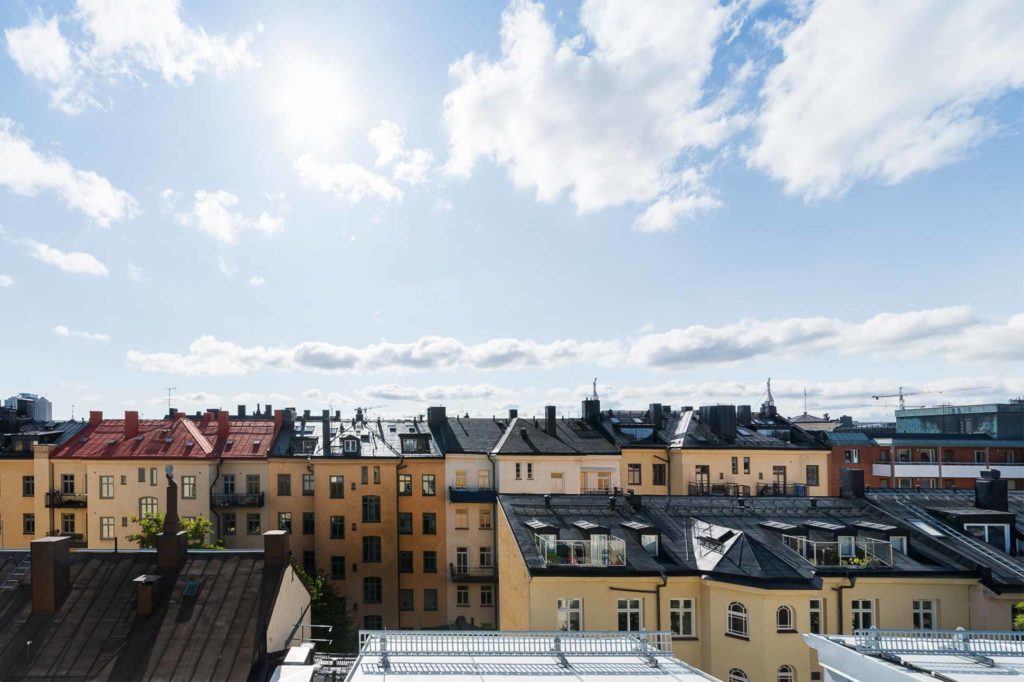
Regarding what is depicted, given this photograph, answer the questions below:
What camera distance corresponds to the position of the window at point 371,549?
36.8m

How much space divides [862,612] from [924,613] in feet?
7.40

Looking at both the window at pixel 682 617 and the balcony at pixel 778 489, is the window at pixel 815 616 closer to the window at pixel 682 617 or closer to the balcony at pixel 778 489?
the window at pixel 682 617

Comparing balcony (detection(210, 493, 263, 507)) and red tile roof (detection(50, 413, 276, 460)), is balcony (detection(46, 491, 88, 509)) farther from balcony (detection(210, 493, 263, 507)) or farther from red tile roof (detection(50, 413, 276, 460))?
balcony (detection(210, 493, 263, 507))

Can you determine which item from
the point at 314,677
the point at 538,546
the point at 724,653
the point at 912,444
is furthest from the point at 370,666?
the point at 912,444

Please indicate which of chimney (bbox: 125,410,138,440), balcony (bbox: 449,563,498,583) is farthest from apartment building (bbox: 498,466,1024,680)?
chimney (bbox: 125,410,138,440)

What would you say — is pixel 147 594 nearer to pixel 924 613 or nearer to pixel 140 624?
pixel 140 624

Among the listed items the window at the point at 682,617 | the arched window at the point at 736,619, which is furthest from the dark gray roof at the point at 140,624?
the arched window at the point at 736,619

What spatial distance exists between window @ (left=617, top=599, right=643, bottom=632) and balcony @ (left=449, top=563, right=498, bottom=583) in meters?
18.6

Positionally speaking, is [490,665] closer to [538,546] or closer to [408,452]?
[538,546]

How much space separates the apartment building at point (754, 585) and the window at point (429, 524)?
16.6 m

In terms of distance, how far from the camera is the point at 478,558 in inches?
1462

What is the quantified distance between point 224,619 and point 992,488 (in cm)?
3142

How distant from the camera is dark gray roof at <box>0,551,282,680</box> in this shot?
15766 mm

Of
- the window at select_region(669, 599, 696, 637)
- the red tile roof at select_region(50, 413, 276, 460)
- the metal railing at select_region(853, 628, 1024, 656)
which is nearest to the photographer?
the metal railing at select_region(853, 628, 1024, 656)
